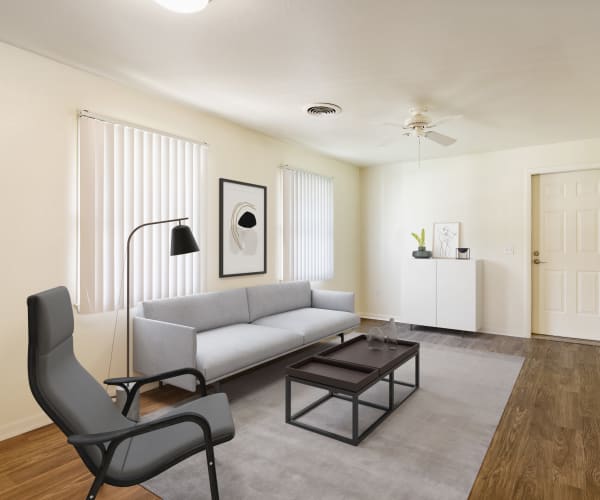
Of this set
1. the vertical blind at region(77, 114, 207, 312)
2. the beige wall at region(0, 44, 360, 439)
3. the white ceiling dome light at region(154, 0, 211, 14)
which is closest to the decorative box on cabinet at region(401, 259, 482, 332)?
the vertical blind at region(77, 114, 207, 312)

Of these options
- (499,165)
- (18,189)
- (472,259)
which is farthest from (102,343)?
(499,165)

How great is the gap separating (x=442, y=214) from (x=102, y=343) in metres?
4.76

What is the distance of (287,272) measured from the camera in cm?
496

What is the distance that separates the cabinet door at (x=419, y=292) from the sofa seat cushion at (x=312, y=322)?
137cm

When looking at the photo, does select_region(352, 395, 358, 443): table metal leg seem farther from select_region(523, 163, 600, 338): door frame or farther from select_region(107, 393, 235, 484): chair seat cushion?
select_region(523, 163, 600, 338): door frame

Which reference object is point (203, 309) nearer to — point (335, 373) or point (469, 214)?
point (335, 373)

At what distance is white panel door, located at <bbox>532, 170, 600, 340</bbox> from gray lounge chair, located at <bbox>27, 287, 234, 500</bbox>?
4843 millimetres

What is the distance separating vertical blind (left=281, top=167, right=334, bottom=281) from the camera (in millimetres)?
4969

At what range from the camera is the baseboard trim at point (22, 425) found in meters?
2.55

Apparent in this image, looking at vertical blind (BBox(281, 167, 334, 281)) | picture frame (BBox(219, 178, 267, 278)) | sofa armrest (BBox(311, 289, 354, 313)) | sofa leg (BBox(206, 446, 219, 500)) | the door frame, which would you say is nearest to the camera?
sofa leg (BBox(206, 446, 219, 500))

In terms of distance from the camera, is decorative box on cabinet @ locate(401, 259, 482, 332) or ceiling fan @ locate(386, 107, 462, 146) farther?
decorative box on cabinet @ locate(401, 259, 482, 332)

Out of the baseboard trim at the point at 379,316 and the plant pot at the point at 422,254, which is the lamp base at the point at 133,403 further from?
the baseboard trim at the point at 379,316

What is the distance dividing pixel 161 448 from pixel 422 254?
15.6 feet

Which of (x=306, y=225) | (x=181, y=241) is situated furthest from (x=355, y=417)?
(x=306, y=225)
